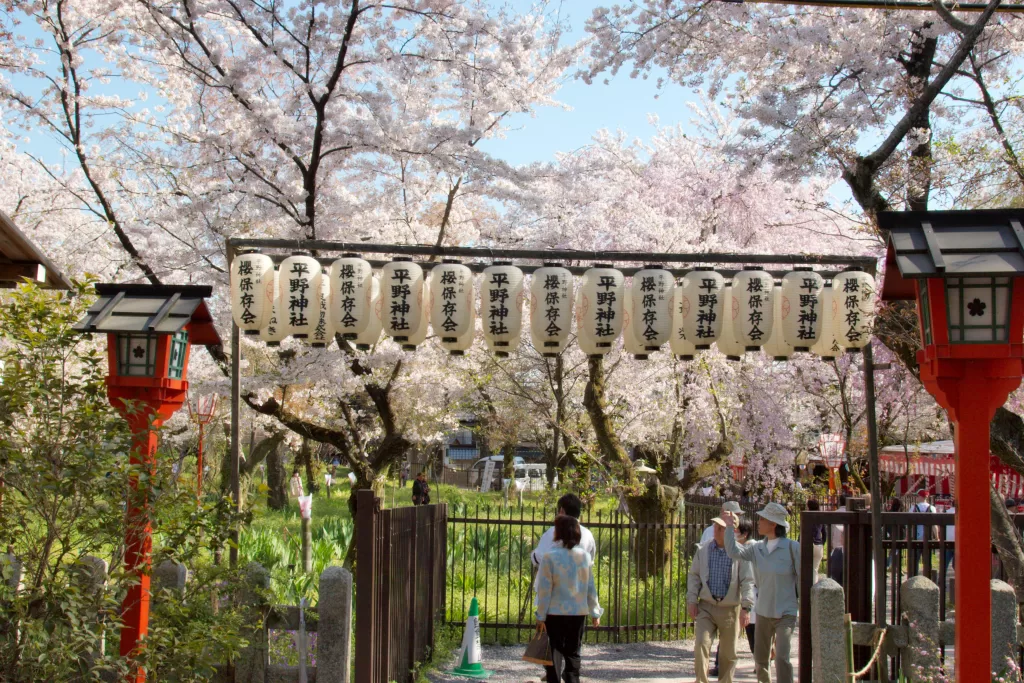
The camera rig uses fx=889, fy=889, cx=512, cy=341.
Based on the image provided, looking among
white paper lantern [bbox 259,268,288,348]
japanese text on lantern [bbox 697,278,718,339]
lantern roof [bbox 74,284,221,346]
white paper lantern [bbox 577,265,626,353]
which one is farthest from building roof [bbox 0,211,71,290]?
japanese text on lantern [bbox 697,278,718,339]

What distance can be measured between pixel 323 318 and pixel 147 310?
1.52 metres

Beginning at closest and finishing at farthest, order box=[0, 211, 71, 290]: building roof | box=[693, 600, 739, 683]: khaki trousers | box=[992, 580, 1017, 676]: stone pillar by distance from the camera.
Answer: box=[992, 580, 1017, 676]: stone pillar, box=[0, 211, 71, 290]: building roof, box=[693, 600, 739, 683]: khaki trousers

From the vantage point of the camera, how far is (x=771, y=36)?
1089cm

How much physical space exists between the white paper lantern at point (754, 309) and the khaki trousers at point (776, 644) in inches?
101

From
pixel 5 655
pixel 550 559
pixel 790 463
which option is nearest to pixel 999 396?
pixel 550 559

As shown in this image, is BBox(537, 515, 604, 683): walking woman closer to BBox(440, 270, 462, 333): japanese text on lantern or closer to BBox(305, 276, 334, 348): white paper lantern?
BBox(440, 270, 462, 333): japanese text on lantern

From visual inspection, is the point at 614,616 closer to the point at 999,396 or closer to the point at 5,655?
the point at 999,396

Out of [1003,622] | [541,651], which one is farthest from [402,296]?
[1003,622]

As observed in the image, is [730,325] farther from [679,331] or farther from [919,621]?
[919,621]

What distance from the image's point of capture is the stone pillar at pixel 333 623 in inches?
265

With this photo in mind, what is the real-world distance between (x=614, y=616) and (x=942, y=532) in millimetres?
5464

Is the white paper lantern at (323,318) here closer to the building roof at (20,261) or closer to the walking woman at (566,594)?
the building roof at (20,261)

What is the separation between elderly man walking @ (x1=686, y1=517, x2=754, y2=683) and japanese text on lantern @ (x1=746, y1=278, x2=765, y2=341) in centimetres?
174

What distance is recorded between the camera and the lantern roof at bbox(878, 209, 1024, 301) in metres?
5.73
